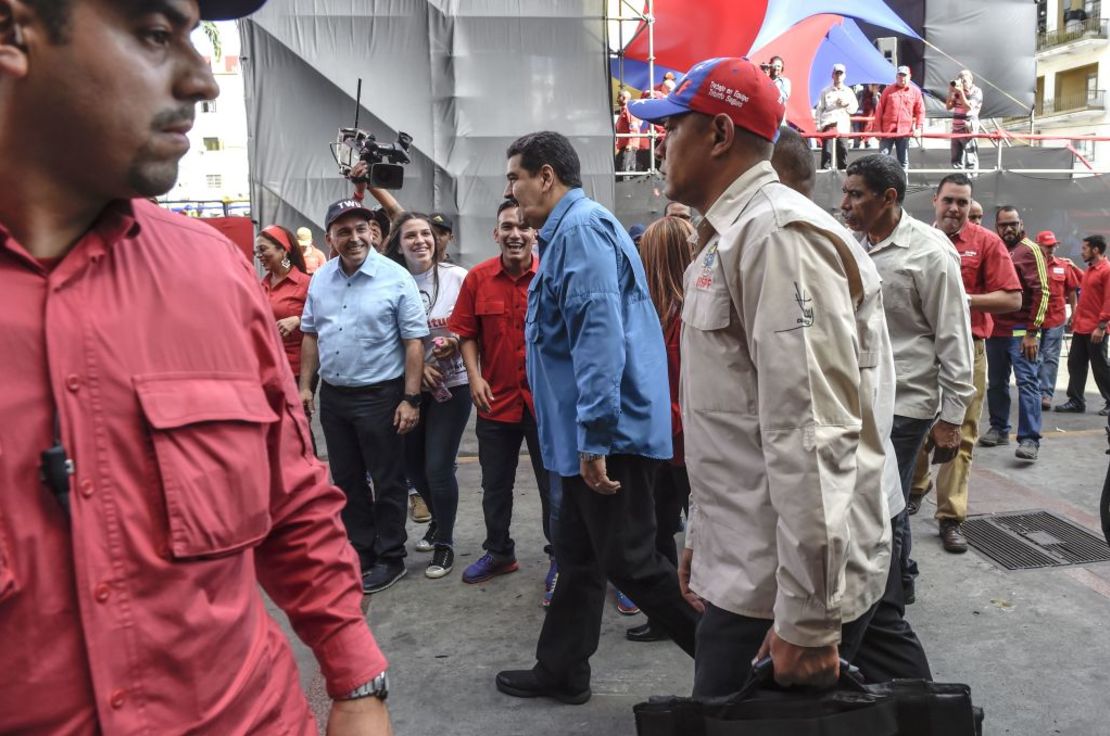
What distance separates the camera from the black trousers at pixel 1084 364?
8820 mm

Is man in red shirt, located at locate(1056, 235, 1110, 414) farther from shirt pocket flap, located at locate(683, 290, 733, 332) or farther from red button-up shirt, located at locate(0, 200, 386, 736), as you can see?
red button-up shirt, located at locate(0, 200, 386, 736)

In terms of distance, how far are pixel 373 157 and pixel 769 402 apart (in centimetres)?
487

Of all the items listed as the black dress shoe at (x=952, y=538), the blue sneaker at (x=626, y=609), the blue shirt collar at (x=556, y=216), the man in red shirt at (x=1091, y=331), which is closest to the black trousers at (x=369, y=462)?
the blue sneaker at (x=626, y=609)

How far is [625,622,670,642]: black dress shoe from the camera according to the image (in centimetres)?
404

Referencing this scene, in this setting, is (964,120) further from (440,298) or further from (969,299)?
(440,298)

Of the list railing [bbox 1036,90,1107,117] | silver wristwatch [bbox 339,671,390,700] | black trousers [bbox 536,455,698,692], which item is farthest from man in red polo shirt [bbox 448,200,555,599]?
railing [bbox 1036,90,1107,117]

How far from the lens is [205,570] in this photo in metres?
1.22

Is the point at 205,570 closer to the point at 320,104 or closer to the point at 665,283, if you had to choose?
the point at 665,283

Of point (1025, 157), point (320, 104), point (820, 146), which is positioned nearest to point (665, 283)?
point (320, 104)

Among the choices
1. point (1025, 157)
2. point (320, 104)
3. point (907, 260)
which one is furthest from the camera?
point (1025, 157)

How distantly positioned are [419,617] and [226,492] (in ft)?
10.9

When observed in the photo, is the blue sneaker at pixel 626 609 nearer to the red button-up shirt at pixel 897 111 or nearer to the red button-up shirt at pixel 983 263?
the red button-up shirt at pixel 983 263

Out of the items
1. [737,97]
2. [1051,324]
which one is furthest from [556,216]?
[1051,324]

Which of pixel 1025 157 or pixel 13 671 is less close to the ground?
pixel 1025 157
